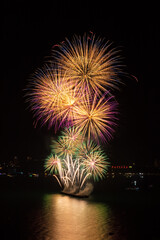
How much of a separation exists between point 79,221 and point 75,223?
419mm

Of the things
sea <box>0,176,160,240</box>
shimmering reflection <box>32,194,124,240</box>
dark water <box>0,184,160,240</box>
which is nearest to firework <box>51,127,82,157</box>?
sea <box>0,176,160,240</box>

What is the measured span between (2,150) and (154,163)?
1597 inches

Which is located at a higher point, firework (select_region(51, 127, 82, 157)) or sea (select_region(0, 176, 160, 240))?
firework (select_region(51, 127, 82, 157))

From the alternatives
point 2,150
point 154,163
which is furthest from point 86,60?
point 154,163

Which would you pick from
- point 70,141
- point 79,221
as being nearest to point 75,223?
point 79,221

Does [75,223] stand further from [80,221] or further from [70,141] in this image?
[70,141]

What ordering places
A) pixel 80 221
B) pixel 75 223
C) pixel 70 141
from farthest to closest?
pixel 70 141, pixel 80 221, pixel 75 223

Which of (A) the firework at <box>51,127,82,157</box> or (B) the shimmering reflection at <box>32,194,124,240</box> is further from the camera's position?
(A) the firework at <box>51,127,82,157</box>

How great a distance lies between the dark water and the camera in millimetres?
9414

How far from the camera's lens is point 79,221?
11703mm

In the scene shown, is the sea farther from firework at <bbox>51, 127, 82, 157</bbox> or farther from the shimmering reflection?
firework at <bbox>51, 127, 82, 157</bbox>

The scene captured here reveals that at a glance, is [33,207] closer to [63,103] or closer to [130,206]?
[130,206]

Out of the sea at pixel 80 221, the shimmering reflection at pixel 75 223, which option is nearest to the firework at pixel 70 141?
the sea at pixel 80 221

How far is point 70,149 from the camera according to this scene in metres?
21.9
